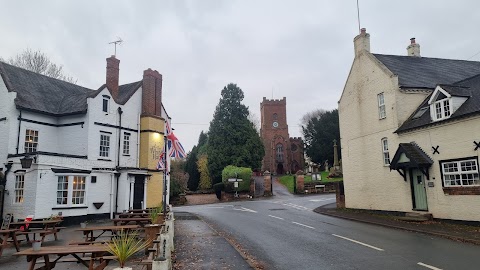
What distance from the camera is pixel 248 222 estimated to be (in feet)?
61.4

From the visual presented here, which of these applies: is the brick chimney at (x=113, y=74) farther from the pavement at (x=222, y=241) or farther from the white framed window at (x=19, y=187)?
the pavement at (x=222, y=241)

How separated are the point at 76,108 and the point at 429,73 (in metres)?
24.8

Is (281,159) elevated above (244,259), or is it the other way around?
(281,159)

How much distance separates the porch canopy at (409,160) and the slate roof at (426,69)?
4.19 m

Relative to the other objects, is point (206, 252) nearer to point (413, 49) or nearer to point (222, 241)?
point (222, 241)

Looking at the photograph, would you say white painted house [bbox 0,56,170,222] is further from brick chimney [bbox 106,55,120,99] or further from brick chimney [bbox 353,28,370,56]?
brick chimney [bbox 353,28,370,56]

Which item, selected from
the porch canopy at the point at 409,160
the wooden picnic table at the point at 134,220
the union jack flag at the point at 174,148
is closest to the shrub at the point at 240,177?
the union jack flag at the point at 174,148

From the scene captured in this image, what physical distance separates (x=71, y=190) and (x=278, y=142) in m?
57.9

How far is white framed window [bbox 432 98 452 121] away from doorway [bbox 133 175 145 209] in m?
20.2

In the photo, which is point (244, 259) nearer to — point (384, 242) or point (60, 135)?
point (384, 242)

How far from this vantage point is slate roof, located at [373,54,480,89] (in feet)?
71.4

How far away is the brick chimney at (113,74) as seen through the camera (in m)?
26.0

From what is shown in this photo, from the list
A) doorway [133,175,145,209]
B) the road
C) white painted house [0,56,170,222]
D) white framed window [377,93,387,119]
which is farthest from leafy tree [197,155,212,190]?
the road

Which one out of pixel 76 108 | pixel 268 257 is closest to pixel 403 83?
pixel 268 257
